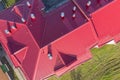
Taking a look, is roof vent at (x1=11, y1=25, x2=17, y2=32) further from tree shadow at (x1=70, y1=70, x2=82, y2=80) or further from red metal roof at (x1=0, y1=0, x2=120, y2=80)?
tree shadow at (x1=70, y1=70, x2=82, y2=80)

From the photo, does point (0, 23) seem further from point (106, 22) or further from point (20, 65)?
point (106, 22)

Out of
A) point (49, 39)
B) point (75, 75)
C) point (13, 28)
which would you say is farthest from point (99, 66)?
point (13, 28)

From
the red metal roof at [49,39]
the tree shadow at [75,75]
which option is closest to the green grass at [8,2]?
the red metal roof at [49,39]

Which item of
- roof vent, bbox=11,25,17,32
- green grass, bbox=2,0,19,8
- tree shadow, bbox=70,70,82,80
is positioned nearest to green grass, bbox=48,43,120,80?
tree shadow, bbox=70,70,82,80

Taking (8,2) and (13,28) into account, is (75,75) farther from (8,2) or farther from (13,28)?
(8,2)

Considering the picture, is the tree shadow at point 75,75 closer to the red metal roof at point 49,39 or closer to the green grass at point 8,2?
the red metal roof at point 49,39
